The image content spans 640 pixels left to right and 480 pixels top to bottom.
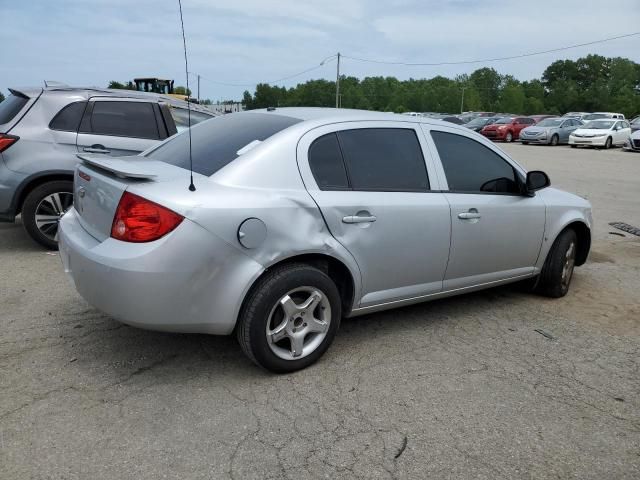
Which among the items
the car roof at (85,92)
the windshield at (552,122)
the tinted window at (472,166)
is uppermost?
the car roof at (85,92)

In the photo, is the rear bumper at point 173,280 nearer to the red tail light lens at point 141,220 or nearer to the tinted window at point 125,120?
the red tail light lens at point 141,220

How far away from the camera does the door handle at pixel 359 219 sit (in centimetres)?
344

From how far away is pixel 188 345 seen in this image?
3.73m

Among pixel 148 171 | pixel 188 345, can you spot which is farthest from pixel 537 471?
pixel 148 171

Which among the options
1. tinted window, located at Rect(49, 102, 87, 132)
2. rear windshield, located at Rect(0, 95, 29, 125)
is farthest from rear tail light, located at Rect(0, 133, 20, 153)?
tinted window, located at Rect(49, 102, 87, 132)

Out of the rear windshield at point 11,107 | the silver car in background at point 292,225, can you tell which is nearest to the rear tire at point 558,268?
the silver car in background at point 292,225

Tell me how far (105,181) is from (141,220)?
503 millimetres

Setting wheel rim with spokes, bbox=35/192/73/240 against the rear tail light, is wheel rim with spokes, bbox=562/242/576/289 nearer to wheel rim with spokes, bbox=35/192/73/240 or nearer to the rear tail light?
wheel rim with spokes, bbox=35/192/73/240

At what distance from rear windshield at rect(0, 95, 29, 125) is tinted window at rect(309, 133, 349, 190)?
3.95m

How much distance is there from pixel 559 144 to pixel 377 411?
29.6 m

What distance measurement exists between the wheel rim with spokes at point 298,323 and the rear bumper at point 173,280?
0.89 feet

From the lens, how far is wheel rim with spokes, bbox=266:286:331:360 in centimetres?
327

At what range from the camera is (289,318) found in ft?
10.8

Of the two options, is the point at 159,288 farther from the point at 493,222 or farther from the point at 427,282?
the point at 493,222
